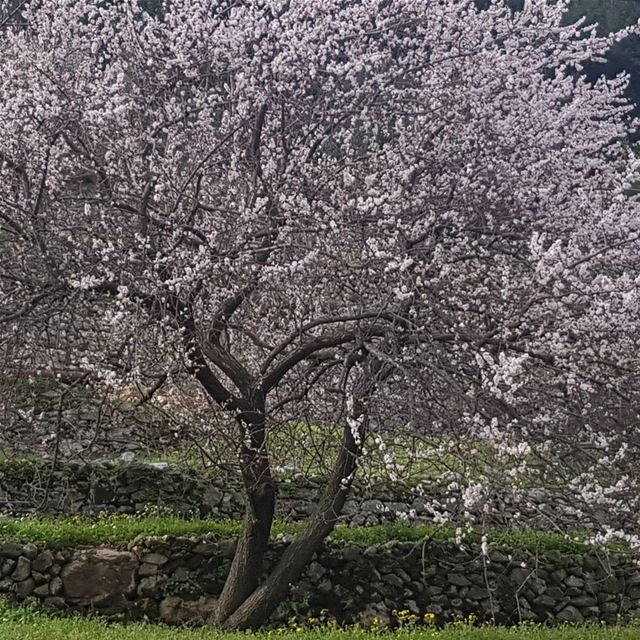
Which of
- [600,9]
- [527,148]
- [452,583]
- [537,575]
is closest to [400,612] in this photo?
[452,583]

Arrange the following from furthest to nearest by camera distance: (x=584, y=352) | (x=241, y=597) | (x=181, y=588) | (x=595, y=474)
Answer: (x=181, y=588) → (x=241, y=597) → (x=595, y=474) → (x=584, y=352)

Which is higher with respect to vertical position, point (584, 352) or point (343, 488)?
point (584, 352)

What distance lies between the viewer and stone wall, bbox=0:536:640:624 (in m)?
7.37

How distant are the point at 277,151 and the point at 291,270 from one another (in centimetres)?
216

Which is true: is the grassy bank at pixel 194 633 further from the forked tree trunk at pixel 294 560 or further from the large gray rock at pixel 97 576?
the large gray rock at pixel 97 576

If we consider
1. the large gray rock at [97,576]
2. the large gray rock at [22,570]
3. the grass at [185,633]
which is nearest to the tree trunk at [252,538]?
the grass at [185,633]

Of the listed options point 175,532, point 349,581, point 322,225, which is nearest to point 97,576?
point 175,532

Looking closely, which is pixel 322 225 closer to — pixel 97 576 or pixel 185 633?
pixel 185 633

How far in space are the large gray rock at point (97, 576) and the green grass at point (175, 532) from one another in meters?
0.21

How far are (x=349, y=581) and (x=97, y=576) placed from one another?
2512 millimetres

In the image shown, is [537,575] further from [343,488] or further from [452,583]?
[343,488]

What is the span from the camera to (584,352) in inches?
199

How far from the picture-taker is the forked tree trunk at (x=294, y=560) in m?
6.35

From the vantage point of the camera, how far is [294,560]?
21.4ft
